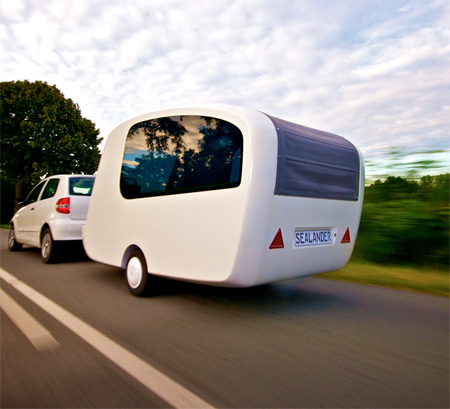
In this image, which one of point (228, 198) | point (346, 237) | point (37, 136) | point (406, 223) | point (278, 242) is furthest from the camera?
point (37, 136)

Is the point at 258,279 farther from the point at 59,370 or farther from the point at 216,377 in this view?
the point at 59,370

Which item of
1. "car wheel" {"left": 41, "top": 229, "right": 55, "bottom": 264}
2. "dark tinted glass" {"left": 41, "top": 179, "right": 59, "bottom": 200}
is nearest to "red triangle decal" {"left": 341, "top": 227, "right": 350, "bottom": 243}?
"car wheel" {"left": 41, "top": 229, "right": 55, "bottom": 264}

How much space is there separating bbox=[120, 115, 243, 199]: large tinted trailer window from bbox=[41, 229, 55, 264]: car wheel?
9.63 ft

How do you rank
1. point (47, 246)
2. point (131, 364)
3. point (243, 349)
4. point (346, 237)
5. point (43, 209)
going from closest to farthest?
point (131, 364) < point (243, 349) < point (346, 237) < point (47, 246) < point (43, 209)

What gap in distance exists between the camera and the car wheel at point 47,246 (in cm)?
693

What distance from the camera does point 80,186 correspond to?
23.7ft

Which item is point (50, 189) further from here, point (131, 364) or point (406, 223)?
point (406, 223)

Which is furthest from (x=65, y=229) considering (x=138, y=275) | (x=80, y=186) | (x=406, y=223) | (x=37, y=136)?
(x=37, y=136)

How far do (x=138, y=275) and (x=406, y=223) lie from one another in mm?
4456

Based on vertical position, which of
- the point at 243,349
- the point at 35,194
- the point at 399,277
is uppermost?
Result: the point at 35,194

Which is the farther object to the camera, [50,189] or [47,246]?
[50,189]

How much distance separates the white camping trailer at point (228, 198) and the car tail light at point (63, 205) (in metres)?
2.37

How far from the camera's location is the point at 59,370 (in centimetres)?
258

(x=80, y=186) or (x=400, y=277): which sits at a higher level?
(x=80, y=186)
